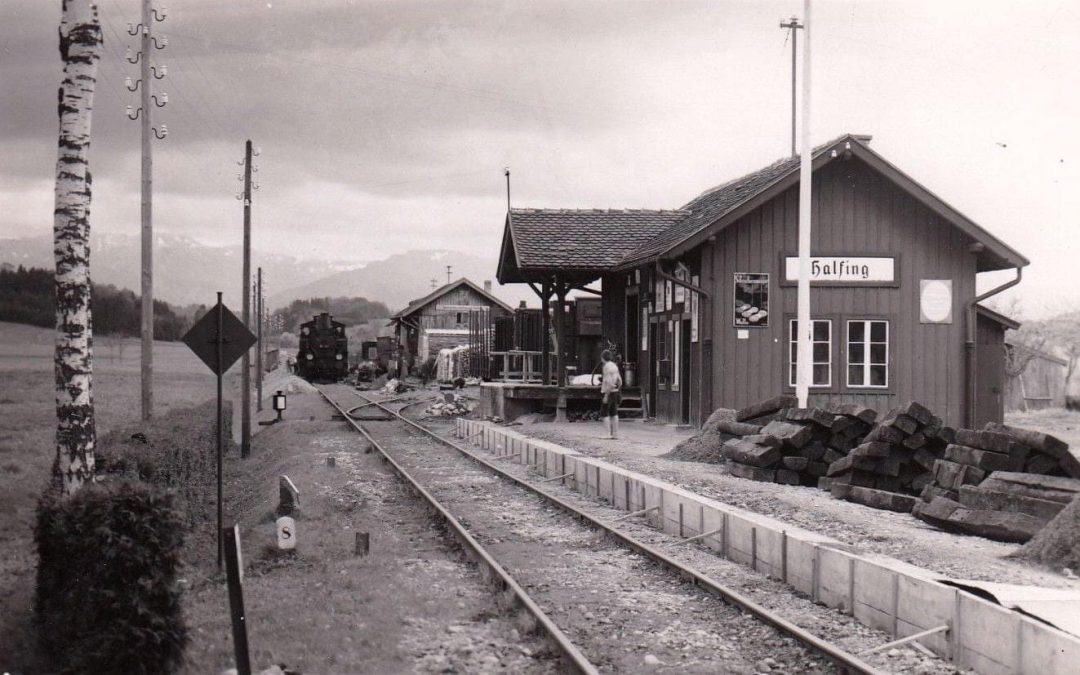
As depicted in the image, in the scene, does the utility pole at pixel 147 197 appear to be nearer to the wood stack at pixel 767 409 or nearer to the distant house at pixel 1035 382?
the wood stack at pixel 767 409

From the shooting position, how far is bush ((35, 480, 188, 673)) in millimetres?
5535

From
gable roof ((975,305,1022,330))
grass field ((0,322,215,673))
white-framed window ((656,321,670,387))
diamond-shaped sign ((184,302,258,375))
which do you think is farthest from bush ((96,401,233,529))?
gable roof ((975,305,1022,330))

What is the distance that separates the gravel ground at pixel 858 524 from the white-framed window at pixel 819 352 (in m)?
5.13

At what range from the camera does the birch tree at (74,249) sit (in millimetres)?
9234

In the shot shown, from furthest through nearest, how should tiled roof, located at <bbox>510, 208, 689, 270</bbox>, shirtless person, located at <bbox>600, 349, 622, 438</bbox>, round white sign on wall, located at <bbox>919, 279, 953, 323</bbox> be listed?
1. tiled roof, located at <bbox>510, 208, 689, 270</bbox>
2. round white sign on wall, located at <bbox>919, 279, 953, 323</bbox>
3. shirtless person, located at <bbox>600, 349, 622, 438</bbox>

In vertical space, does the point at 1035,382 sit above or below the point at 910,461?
above

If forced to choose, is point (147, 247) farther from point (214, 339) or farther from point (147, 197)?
point (214, 339)

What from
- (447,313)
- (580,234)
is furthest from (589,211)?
(447,313)

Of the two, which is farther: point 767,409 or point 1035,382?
point 1035,382

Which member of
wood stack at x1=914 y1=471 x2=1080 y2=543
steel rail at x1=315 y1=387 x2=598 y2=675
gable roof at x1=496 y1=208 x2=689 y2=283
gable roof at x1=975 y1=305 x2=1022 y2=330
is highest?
gable roof at x1=496 y1=208 x2=689 y2=283

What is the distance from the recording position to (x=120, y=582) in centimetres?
561

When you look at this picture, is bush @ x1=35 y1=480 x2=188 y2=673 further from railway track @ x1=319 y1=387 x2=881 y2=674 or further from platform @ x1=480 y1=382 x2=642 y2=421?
platform @ x1=480 y1=382 x2=642 y2=421

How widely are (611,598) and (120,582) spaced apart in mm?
3787

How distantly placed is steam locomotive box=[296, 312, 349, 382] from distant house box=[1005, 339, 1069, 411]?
3881 cm
